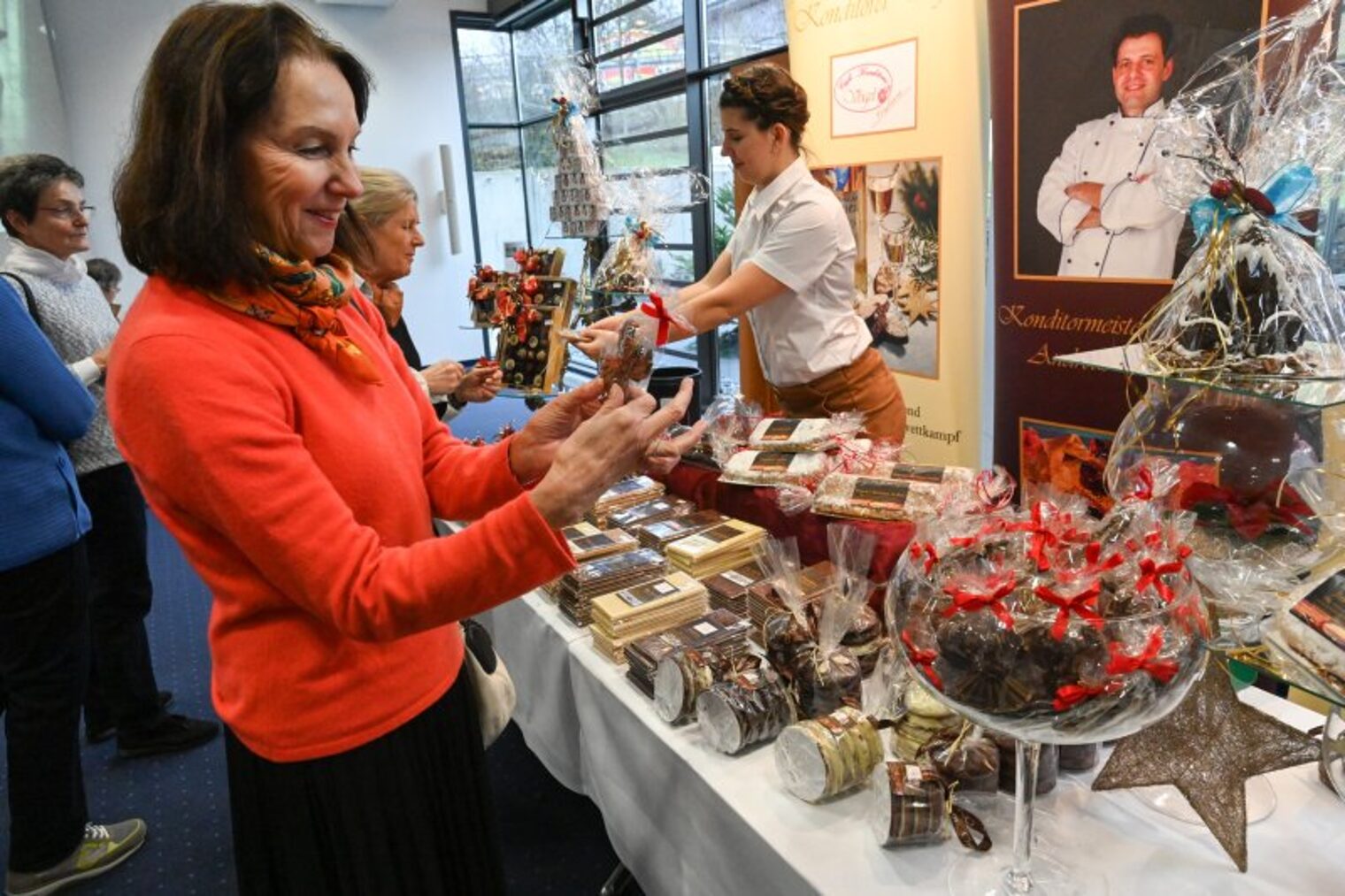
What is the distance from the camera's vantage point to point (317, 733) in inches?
40.7

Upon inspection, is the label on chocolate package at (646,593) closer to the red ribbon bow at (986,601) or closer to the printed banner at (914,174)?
the red ribbon bow at (986,601)

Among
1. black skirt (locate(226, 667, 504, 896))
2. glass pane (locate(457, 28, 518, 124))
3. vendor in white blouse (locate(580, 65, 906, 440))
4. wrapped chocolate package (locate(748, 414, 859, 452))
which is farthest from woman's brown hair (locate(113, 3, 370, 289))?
glass pane (locate(457, 28, 518, 124))

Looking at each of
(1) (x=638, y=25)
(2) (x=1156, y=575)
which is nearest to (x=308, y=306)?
(2) (x=1156, y=575)

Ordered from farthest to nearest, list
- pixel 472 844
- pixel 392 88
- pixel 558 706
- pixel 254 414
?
pixel 392 88, pixel 558 706, pixel 472 844, pixel 254 414

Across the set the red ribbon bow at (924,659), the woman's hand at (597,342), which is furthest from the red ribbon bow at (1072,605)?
the woman's hand at (597,342)

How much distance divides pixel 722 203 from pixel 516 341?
350 centimetres

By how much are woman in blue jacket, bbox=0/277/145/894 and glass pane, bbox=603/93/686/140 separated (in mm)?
4587

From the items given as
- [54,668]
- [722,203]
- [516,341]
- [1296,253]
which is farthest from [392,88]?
[1296,253]

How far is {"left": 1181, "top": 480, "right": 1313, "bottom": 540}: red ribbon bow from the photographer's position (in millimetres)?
1045

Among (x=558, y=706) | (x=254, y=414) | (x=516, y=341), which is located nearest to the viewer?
(x=254, y=414)

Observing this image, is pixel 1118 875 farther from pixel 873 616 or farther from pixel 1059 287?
pixel 1059 287

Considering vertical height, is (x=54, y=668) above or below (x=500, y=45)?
below

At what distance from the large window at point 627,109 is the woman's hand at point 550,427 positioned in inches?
76.8

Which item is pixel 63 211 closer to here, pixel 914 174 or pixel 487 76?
pixel 914 174
